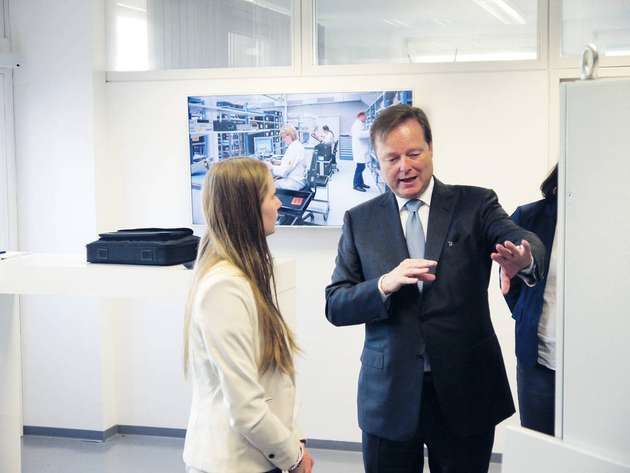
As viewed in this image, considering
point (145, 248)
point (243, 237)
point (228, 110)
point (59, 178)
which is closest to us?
point (243, 237)

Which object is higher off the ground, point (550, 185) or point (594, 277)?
point (550, 185)

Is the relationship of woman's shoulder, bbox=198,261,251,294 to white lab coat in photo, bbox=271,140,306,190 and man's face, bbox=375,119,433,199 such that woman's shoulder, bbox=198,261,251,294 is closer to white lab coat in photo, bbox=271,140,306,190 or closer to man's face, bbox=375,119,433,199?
man's face, bbox=375,119,433,199

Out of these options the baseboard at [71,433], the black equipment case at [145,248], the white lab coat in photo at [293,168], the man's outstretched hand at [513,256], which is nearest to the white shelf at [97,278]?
the black equipment case at [145,248]

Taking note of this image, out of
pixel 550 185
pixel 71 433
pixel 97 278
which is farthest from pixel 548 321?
pixel 71 433

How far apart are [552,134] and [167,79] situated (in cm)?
199

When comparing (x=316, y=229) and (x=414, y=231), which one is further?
(x=316, y=229)

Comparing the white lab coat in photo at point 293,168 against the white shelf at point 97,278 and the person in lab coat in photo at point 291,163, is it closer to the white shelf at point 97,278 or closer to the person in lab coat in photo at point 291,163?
the person in lab coat in photo at point 291,163

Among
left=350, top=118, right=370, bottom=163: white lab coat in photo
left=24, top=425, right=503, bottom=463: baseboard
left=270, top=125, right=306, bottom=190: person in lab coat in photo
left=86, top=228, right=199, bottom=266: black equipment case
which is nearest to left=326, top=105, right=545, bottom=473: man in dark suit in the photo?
left=86, top=228, right=199, bottom=266: black equipment case

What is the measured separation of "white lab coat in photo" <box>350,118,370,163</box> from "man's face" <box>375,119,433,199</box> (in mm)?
1809

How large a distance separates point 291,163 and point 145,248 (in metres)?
1.70

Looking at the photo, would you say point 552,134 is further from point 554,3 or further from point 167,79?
point 167,79

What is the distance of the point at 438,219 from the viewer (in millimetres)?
2064

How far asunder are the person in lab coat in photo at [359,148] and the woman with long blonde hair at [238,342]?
6.82 feet

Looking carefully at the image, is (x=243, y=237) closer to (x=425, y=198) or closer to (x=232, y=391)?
(x=232, y=391)
